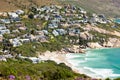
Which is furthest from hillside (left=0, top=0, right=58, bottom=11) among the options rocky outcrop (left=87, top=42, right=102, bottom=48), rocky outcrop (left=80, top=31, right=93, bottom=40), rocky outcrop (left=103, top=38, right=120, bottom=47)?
rocky outcrop (left=103, top=38, right=120, bottom=47)

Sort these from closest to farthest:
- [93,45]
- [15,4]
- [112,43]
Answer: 1. [93,45]
2. [112,43]
3. [15,4]

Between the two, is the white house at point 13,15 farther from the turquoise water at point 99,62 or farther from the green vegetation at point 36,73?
the green vegetation at point 36,73

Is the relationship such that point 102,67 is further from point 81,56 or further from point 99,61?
point 81,56

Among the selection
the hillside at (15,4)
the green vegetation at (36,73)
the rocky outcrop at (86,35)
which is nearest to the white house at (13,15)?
the hillside at (15,4)

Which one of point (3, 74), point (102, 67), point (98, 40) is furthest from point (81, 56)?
point (3, 74)

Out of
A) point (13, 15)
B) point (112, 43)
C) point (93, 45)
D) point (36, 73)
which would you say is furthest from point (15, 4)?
point (36, 73)

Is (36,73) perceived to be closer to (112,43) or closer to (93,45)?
(93,45)

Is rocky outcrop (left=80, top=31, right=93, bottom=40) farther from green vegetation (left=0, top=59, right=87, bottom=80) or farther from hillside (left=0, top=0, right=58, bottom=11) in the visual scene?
green vegetation (left=0, top=59, right=87, bottom=80)

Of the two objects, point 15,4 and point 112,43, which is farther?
point 15,4

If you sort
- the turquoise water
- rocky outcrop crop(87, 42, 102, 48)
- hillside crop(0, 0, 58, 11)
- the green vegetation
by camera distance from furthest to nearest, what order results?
hillside crop(0, 0, 58, 11), rocky outcrop crop(87, 42, 102, 48), the turquoise water, the green vegetation
